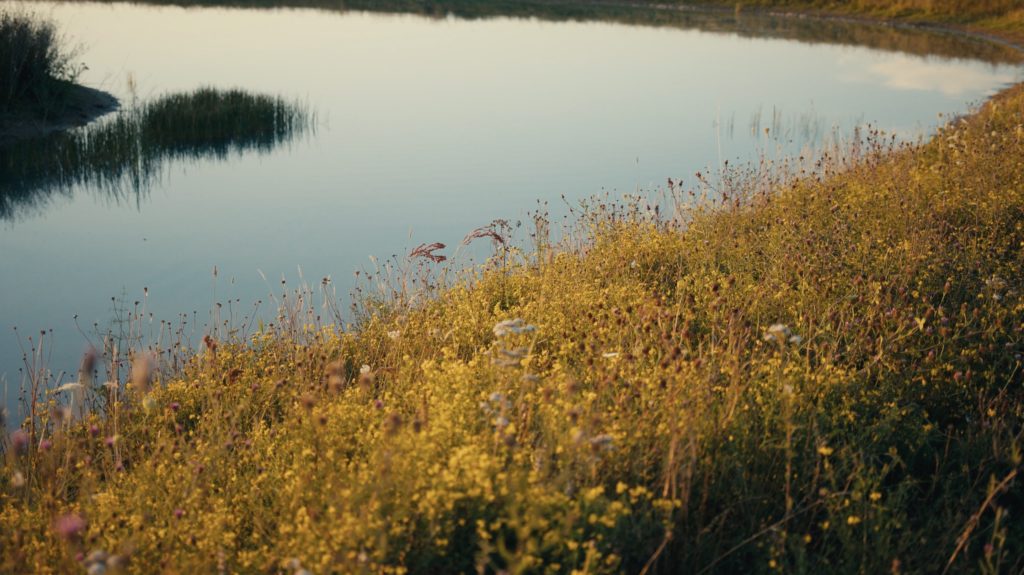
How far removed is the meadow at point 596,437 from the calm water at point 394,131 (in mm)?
2544

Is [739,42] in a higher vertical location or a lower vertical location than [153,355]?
higher

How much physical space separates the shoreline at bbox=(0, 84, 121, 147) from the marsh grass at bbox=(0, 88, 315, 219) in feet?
1.21

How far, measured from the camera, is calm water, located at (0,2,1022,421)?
1061cm

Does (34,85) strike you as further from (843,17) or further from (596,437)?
(843,17)

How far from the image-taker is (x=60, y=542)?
142 inches

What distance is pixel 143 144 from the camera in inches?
617

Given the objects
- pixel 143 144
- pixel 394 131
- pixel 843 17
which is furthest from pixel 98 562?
pixel 843 17

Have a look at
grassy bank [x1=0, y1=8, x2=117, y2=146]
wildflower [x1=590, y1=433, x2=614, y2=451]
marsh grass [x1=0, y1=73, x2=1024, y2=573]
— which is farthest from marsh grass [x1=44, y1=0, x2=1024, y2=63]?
wildflower [x1=590, y1=433, x2=614, y2=451]

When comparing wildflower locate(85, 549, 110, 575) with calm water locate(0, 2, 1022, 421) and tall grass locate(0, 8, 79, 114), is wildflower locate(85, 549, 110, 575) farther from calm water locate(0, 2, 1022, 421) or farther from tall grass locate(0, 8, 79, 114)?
tall grass locate(0, 8, 79, 114)

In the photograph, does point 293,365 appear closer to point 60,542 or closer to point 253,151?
point 60,542

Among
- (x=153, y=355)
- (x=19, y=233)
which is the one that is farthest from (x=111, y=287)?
(x=153, y=355)

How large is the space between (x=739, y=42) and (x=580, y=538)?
32546mm

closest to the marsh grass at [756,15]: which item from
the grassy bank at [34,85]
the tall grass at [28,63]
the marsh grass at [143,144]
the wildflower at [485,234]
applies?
the marsh grass at [143,144]

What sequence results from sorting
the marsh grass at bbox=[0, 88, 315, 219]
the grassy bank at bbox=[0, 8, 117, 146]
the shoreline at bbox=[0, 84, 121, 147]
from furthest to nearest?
the grassy bank at bbox=[0, 8, 117, 146]
the shoreline at bbox=[0, 84, 121, 147]
the marsh grass at bbox=[0, 88, 315, 219]
